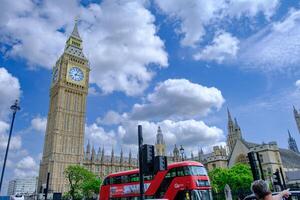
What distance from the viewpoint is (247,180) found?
47.0 m

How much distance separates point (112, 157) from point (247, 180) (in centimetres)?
5652

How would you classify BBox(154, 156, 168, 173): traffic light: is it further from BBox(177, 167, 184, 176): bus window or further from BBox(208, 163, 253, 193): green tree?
BBox(208, 163, 253, 193): green tree

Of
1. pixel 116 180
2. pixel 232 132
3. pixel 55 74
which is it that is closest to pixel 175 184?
pixel 116 180

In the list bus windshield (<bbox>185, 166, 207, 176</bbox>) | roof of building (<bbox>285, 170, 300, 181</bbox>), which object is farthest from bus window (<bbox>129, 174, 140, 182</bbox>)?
roof of building (<bbox>285, 170, 300, 181</bbox>)

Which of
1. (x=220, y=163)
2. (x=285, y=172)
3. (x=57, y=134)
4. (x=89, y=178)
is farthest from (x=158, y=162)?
(x=57, y=134)

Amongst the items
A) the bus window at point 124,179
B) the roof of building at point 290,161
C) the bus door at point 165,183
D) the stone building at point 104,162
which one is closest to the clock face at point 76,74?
the stone building at point 104,162

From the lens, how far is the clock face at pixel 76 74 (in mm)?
84588

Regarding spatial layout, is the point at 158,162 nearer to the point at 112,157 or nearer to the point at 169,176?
the point at 169,176

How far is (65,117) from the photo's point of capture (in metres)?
80.5

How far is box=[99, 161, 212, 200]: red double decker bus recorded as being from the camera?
19750 mm

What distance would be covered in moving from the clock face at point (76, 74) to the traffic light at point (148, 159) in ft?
265

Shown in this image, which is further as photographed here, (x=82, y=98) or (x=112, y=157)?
(x=112, y=157)

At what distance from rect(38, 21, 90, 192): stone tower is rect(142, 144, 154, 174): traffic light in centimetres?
7040

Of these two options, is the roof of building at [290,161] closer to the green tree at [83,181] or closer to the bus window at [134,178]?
the green tree at [83,181]
